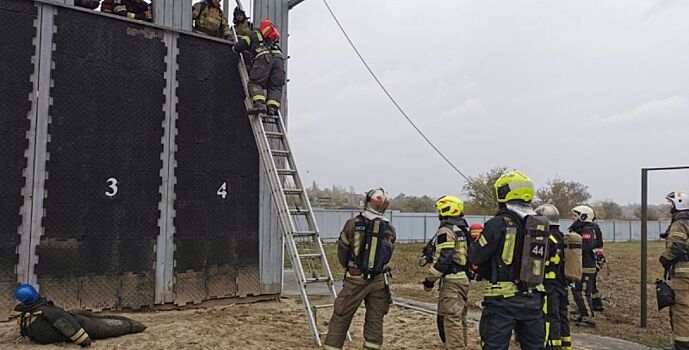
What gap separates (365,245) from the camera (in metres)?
5.94

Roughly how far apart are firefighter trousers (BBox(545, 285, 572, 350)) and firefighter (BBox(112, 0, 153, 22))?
7.06 metres

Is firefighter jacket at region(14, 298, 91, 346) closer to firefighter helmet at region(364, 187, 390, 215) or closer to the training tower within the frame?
the training tower

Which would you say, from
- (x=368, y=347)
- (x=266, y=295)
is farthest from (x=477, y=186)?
(x=368, y=347)

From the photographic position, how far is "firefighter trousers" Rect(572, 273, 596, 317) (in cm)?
895

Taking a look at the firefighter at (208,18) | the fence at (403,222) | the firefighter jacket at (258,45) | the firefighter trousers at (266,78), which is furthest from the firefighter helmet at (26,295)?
the fence at (403,222)

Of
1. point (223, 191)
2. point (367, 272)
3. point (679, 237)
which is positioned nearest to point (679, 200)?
point (679, 237)

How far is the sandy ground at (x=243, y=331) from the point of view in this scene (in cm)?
651

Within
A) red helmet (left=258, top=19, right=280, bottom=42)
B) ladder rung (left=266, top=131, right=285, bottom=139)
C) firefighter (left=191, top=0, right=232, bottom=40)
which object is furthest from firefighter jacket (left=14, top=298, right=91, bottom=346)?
firefighter (left=191, top=0, right=232, bottom=40)

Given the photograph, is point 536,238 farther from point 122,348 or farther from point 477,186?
point 477,186

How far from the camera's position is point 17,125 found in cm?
709

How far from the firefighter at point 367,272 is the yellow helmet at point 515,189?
1.46 metres

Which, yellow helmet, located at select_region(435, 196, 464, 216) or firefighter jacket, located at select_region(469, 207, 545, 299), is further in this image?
yellow helmet, located at select_region(435, 196, 464, 216)

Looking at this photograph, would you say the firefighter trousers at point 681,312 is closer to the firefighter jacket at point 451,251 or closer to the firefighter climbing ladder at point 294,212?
the firefighter jacket at point 451,251

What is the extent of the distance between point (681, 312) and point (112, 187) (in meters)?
7.89
